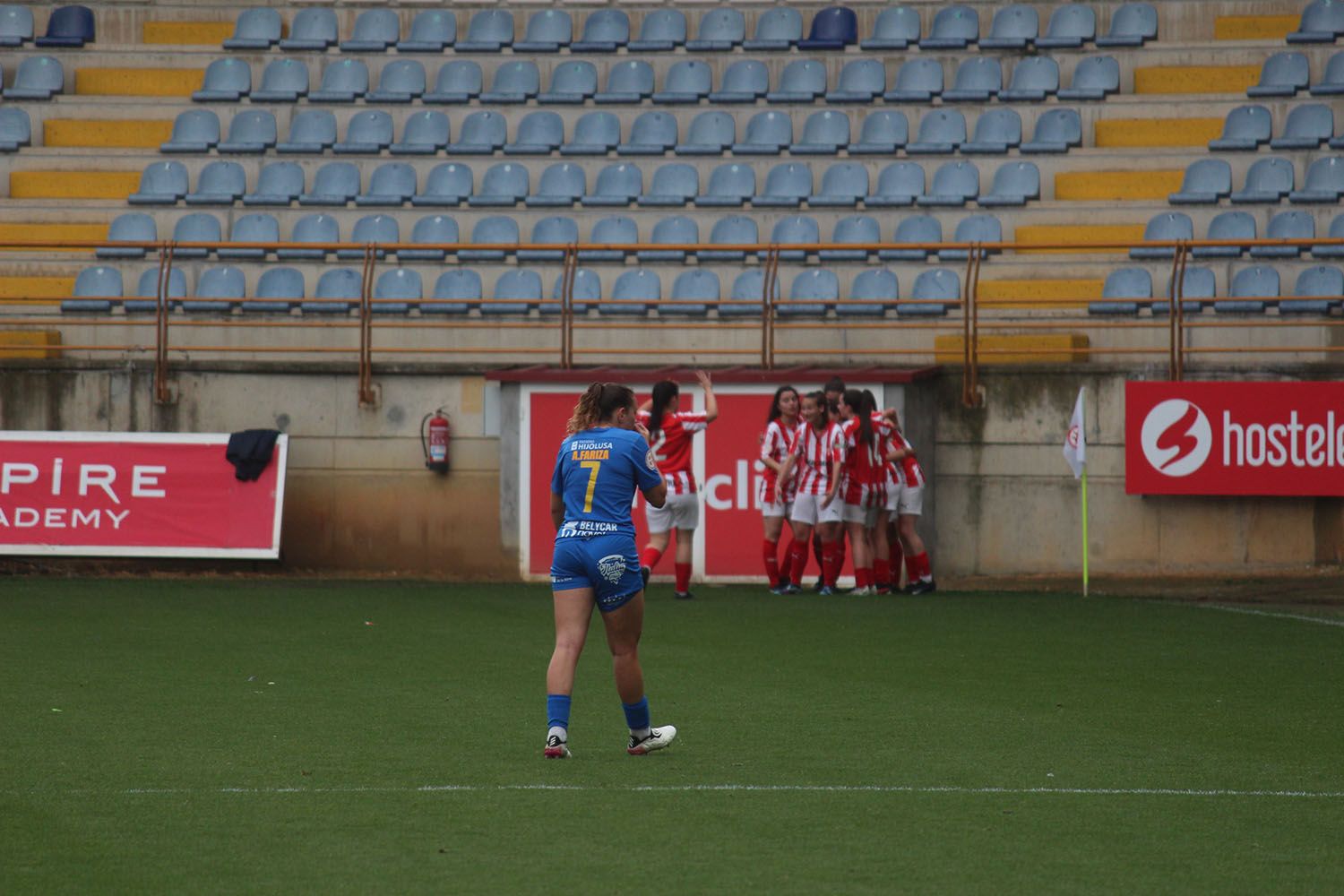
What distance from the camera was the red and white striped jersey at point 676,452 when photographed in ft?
51.3

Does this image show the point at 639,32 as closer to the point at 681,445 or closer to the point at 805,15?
the point at 805,15

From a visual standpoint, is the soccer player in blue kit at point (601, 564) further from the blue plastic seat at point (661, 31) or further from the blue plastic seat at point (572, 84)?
the blue plastic seat at point (661, 31)

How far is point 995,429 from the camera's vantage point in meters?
18.6

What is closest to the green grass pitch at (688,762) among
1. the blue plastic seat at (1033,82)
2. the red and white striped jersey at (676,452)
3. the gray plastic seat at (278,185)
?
the red and white striped jersey at (676,452)

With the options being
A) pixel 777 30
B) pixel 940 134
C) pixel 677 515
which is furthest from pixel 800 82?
pixel 677 515

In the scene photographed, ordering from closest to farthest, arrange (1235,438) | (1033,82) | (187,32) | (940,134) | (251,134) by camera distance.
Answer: (1235,438), (940,134), (1033,82), (251,134), (187,32)

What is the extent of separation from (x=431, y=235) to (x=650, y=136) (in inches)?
139

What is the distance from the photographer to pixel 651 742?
7.79 meters

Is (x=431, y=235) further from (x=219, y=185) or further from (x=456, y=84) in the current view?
(x=456, y=84)

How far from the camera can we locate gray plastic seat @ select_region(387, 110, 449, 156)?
23953mm

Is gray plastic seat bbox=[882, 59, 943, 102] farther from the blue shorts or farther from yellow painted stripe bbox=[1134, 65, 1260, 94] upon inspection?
the blue shorts

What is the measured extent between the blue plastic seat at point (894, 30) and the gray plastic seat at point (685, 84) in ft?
7.75

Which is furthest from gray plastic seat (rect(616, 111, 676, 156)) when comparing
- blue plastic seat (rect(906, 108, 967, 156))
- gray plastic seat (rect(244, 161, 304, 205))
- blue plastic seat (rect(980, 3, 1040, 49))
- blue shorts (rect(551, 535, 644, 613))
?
blue shorts (rect(551, 535, 644, 613))

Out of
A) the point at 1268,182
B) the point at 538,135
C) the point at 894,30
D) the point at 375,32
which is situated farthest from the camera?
the point at 375,32
